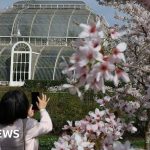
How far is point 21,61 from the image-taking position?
35.4 meters

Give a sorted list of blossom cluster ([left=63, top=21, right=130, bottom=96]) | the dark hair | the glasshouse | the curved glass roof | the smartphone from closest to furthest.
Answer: blossom cluster ([left=63, top=21, right=130, bottom=96])
the dark hair
the smartphone
the glasshouse
the curved glass roof

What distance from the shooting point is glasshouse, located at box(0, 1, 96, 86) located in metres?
34.5

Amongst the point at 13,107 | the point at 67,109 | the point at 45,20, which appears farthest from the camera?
the point at 45,20

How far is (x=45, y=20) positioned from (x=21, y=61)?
19.8 feet

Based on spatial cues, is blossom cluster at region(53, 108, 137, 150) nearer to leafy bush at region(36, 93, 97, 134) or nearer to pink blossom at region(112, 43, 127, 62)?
pink blossom at region(112, 43, 127, 62)

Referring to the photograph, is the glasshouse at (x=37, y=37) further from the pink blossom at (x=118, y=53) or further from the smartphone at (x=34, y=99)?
the pink blossom at (x=118, y=53)

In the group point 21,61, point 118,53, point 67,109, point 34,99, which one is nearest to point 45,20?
point 21,61

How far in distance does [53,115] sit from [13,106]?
36.9 ft

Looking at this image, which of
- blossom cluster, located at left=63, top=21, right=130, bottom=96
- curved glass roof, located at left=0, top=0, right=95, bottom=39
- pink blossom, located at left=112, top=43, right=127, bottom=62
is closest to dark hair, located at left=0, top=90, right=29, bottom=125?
blossom cluster, located at left=63, top=21, right=130, bottom=96

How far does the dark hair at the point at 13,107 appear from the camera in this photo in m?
3.69

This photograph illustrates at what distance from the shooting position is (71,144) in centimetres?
328

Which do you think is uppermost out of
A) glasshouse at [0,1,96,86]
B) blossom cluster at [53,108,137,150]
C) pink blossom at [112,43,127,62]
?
glasshouse at [0,1,96,86]

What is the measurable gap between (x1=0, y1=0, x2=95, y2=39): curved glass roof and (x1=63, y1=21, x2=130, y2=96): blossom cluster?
115ft

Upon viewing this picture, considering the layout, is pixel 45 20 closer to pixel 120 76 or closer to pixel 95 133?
pixel 95 133
